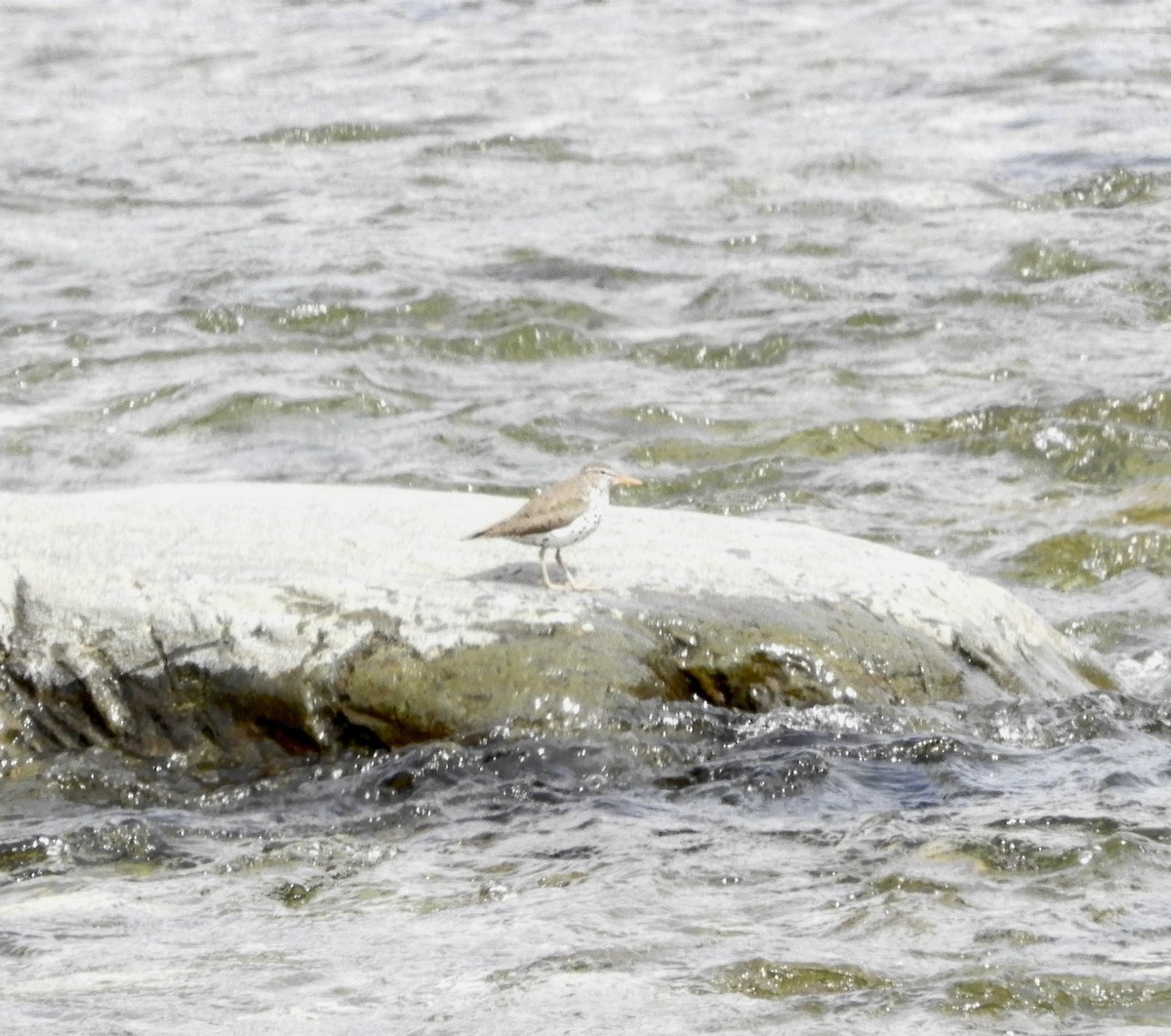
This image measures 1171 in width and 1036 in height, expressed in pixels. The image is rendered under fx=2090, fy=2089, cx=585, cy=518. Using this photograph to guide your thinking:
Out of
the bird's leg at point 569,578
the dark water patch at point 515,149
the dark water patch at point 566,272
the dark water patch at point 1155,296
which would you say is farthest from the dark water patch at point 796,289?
the bird's leg at point 569,578

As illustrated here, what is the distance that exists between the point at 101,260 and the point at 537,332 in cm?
369

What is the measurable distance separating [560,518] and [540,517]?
72 millimetres

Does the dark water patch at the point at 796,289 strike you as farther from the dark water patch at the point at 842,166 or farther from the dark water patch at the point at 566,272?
the dark water patch at the point at 842,166

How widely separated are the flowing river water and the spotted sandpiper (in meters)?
0.67

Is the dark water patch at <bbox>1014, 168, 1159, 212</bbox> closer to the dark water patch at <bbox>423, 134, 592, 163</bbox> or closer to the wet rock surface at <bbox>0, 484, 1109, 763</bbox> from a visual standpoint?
the dark water patch at <bbox>423, 134, 592, 163</bbox>

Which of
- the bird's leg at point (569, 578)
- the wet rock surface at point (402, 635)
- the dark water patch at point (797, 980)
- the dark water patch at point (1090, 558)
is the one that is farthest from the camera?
the dark water patch at point (1090, 558)

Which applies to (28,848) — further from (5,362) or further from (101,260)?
(101,260)

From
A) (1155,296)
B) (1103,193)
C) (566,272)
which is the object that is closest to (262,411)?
(566,272)

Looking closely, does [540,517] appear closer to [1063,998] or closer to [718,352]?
[1063,998]

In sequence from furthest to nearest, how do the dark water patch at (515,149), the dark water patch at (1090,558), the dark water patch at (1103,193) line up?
1. the dark water patch at (515,149)
2. the dark water patch at (1103,193)
3. the dark water patch at (1090,558)

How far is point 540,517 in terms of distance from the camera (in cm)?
707

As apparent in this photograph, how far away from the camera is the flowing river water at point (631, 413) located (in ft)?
17.7

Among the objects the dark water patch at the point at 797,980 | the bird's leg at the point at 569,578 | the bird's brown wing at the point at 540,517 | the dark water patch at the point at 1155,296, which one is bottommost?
the dark water patch at the point at 1155,296

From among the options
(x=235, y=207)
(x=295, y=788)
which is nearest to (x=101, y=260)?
(x=235, y=207)
